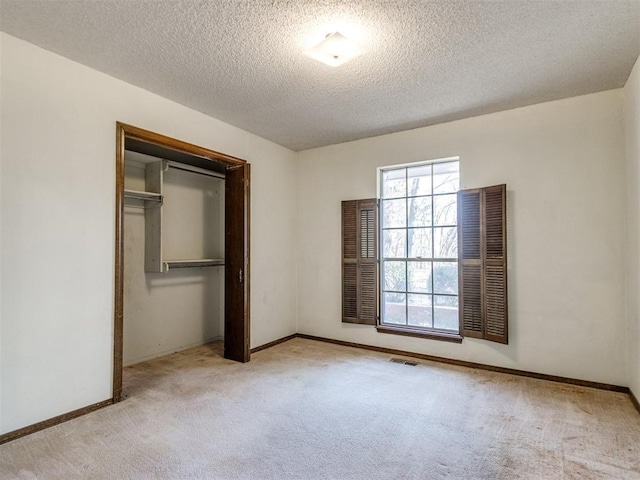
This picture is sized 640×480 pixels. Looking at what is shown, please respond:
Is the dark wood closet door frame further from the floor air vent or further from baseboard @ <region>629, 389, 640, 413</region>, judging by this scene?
baseboard @ <region>629, 389, 640, 413</region>

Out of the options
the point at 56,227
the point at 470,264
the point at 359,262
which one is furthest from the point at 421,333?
the point at 56,227

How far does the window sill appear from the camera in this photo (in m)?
3.80

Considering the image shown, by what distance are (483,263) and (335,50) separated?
8.20 feet

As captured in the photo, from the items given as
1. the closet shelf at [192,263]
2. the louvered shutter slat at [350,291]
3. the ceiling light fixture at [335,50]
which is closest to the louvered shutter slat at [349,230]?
the louvered shutter slat at [350,291]

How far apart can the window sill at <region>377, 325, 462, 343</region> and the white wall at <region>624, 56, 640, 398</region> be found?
55.5 inches

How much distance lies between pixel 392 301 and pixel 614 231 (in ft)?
7.50

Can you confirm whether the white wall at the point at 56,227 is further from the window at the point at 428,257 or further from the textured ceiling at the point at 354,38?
the window at the point at 428,257

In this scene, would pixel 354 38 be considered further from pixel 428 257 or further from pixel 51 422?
pixel 51 422

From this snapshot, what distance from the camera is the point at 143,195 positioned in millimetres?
3773

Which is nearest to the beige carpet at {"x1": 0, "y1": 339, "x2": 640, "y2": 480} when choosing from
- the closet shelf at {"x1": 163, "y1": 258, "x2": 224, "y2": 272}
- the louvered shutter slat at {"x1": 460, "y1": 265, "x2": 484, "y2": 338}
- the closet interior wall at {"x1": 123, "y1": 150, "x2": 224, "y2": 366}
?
the louvered shutter slat at {"x1": 460, "y1": 265, "x2": 484, "y2": 338}

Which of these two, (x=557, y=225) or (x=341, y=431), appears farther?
(x=557, y=225)

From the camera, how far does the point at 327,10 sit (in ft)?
6.79

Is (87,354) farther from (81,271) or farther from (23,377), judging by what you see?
(81,271)

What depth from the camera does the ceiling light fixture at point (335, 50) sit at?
7.38ft
